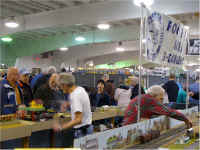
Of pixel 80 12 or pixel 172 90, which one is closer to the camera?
pixel 172 90

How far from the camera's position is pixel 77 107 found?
8.98ft

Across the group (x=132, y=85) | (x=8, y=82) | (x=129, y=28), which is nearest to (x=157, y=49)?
(x=8, y=82)

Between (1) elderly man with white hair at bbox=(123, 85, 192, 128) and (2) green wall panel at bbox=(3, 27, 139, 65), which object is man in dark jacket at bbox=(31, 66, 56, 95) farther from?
(2) green wall panel at bbox=(3, 27, 139, 65)

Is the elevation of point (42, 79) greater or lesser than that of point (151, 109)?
greater

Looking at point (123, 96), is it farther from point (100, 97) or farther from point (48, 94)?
point (48, 94)

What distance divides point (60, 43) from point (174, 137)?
1153cm

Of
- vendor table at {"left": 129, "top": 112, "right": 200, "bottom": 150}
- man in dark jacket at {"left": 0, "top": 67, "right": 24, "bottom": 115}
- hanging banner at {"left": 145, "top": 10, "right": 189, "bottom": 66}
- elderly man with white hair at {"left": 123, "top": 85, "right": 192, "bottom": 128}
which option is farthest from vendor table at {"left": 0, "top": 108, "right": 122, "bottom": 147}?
hanging banner at {"left": 145, "top": 10, "right": 189, "bottom": 66}

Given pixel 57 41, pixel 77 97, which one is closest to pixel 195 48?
pixel 77 97

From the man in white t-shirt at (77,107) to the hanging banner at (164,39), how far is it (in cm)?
87

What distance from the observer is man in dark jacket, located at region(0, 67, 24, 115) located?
4.00 metres

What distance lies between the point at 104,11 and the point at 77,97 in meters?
5.80

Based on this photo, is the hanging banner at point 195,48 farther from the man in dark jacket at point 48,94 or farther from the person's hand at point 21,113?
the person's hand at point 21,113

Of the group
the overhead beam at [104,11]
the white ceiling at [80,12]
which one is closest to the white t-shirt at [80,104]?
the overhead beam at [104,11]

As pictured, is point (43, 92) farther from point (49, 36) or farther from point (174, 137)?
point (49, 36)
